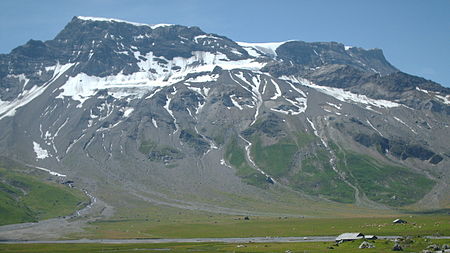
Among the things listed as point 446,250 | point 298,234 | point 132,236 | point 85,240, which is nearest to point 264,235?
point 298,234

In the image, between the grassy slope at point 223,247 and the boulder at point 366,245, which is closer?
the grassy slope at point 223,247

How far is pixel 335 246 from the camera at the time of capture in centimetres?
12862

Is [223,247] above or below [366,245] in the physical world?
below

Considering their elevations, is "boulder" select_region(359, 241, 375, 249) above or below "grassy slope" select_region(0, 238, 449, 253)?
above

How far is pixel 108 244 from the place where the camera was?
160 metres

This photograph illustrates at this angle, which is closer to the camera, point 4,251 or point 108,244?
point 4,251

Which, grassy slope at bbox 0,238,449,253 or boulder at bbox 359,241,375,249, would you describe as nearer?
grassy slope at bbox 0,238,449,253

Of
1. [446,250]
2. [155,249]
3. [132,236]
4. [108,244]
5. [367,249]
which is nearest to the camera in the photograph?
[446,250]

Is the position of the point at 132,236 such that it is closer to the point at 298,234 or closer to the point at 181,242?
the point at 181,242

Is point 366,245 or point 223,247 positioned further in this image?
point 223,247

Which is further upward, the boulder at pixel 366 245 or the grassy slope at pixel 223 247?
the boulder at pixel 366 245

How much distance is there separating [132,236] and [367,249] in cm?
9495

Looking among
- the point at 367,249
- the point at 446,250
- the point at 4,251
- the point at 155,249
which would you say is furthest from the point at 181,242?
the point at 446,250

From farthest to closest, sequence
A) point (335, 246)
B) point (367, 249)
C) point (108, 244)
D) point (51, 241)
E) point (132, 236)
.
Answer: point (132, 236)
point (51, 241)
point (108, 244)
point (335, 246)
point (367, 249)
